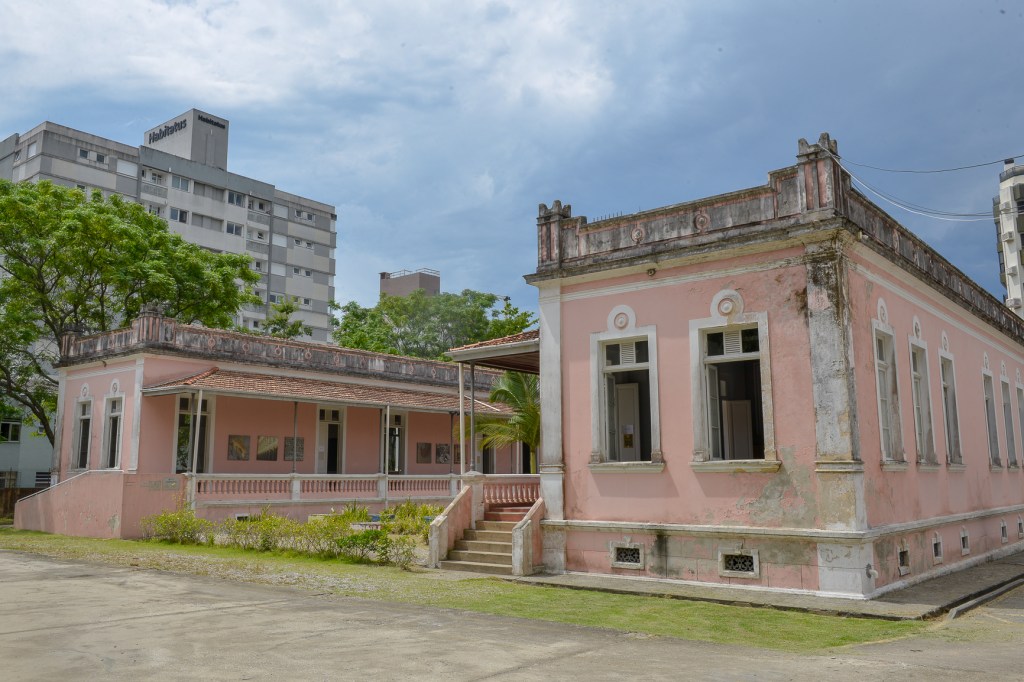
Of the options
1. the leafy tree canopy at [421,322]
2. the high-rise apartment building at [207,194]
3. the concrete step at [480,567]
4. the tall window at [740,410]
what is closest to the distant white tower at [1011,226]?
the leafy tree canopy at [421,322]

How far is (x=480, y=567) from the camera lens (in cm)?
1304

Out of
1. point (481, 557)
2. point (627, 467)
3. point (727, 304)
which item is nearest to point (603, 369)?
point (627, 467)

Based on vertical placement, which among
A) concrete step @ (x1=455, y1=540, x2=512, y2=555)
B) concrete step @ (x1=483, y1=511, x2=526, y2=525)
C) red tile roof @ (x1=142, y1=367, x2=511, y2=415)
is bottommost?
concrete step @ (x1=455, y1=540, x2=512, y2=555)

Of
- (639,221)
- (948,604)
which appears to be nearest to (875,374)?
(948,604)

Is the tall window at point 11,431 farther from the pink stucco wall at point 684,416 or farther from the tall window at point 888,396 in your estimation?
the tall window at point 888,396

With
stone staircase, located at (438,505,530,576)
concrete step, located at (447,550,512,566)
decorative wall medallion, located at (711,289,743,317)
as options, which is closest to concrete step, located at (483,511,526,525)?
stone staircase, located at (438,505,530,576)

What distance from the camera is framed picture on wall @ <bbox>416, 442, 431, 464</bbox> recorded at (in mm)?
28500

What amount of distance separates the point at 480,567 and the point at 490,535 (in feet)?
3.18

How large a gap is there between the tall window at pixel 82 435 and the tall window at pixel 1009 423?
75.9ft

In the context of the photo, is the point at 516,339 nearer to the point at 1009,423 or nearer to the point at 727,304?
the point at 727,304

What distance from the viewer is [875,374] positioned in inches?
451

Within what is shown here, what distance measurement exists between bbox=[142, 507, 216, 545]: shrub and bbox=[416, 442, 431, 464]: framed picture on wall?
10.5 m

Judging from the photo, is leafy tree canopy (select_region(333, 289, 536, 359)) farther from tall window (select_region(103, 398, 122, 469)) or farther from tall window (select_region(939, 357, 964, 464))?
tall window (select_region(939, 357, 964, 464))

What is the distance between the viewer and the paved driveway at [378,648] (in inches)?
250
